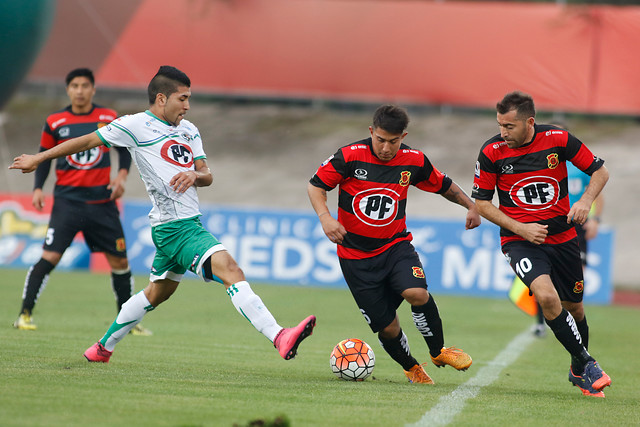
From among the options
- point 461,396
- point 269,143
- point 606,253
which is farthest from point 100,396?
point 269,143

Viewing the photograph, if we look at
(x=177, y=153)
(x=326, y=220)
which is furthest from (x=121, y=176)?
(x=326, y=220)

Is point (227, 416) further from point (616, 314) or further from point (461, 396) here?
point (616, 314)

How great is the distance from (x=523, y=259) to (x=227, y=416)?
2891mm

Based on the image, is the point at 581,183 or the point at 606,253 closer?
the point at 581,183

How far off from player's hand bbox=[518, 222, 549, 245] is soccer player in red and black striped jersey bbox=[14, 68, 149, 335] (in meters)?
4.16

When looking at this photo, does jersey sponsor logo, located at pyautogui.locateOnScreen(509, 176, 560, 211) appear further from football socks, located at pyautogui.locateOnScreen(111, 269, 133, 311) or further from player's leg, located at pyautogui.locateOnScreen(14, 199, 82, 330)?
player's leg, located at pyautogui.locateOnScreen(14, 199, 82, 330)

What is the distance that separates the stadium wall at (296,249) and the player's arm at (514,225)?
9.84 meters

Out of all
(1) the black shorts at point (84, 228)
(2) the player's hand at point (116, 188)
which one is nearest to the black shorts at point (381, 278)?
(2) the player's hand at point (116, 188)

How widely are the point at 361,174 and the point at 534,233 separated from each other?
137cm

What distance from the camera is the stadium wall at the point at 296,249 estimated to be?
656 inches

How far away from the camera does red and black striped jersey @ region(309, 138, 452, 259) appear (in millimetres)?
6645

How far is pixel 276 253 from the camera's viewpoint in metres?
17.6

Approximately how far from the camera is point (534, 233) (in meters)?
6.64

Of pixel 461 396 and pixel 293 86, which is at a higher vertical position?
pixel 293 86
